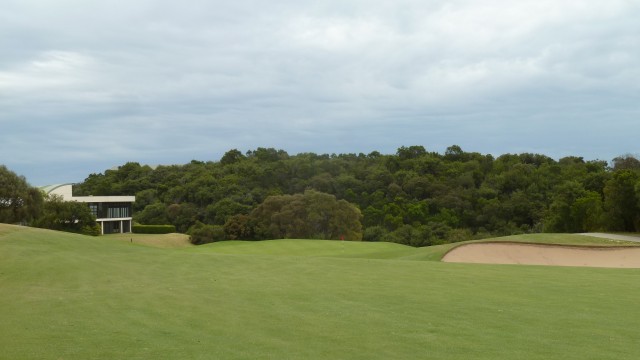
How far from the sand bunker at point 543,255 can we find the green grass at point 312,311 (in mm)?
5519

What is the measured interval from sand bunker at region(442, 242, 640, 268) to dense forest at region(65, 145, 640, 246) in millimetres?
14260

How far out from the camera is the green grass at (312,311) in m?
9.39

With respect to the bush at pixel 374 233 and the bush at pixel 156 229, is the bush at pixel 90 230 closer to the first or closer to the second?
the bush at pixel 156 229

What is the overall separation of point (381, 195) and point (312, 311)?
60.7 metres

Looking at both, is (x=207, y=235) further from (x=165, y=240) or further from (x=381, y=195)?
(x=381, y=195)

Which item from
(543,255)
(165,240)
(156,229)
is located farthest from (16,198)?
(543,255)

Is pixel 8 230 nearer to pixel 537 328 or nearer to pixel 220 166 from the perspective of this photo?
pixel 537 328

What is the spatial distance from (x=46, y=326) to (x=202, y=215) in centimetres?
6483

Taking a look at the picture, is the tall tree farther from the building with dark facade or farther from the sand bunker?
the sand bunker

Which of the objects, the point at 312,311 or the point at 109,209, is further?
the point at 109,209

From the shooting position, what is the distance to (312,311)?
12500 mm

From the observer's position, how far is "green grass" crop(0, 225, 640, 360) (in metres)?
9.39

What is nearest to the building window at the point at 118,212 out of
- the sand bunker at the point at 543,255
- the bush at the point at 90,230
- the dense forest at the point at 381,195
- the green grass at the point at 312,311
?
the dense forest at the point at 381,195

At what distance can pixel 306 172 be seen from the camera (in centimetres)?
8219
